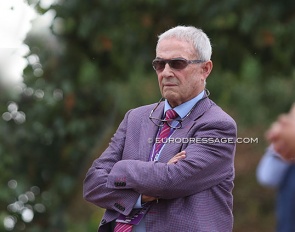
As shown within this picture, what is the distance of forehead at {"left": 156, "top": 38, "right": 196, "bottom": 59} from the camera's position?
453 centimetres

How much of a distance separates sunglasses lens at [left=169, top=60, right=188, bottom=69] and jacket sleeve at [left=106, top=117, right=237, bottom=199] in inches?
10.7

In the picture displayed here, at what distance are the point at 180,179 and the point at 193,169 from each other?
0.25ft

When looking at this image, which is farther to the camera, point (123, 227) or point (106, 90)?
point (106, 90)

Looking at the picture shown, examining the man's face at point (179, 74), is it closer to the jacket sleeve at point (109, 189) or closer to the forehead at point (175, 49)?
the forehead at point (175, 49)

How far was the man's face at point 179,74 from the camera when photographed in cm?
453

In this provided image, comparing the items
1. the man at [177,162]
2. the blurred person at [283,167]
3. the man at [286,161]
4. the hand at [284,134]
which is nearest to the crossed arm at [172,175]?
the man at [177,162]

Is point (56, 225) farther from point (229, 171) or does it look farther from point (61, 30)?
point (229, 171)

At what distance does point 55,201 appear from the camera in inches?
459

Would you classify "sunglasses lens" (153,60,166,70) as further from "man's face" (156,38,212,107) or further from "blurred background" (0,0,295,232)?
"blurred background" (0,0,295,232)

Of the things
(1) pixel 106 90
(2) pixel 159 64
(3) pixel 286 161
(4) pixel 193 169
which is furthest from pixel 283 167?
(1) pixel 106 90

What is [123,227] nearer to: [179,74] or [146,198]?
[146,198]

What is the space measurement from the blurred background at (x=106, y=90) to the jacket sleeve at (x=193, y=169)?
225 inches

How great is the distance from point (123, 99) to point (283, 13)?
6.56ft

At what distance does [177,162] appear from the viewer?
14.6 ft
